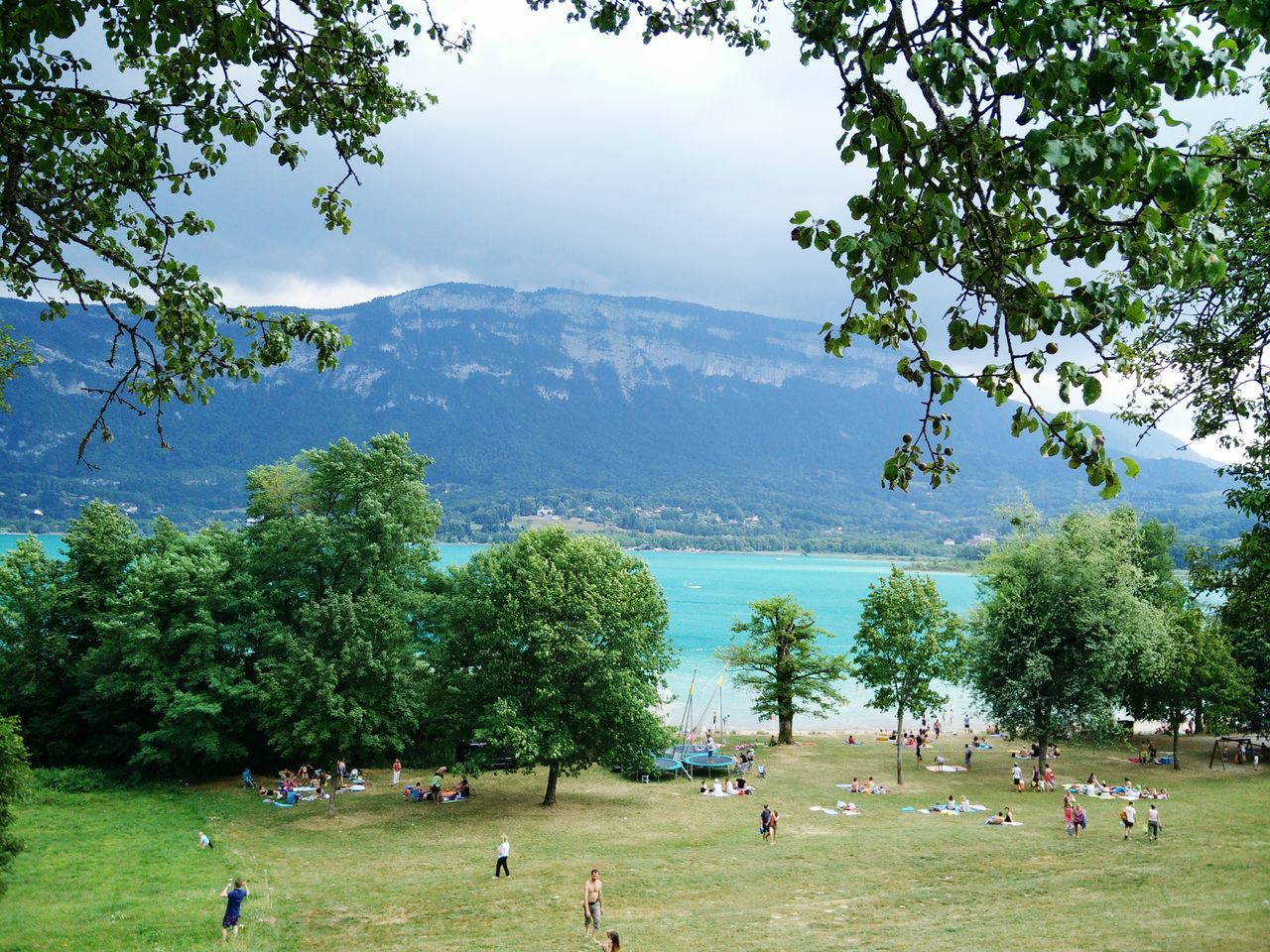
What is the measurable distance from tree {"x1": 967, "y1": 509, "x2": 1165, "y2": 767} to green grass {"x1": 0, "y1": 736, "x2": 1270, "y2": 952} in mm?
3520

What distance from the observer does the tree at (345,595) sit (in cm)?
2608

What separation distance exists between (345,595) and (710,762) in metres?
18.2

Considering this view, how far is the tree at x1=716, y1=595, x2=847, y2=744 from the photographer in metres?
40.5

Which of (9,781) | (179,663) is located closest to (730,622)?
(179,663)

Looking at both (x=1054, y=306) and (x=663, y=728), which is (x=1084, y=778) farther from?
(x=1054, y=306)

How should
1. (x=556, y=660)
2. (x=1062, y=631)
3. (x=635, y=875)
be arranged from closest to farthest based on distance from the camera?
(x=635, y=875), (x=556, y=660), (x=1062, y=631)

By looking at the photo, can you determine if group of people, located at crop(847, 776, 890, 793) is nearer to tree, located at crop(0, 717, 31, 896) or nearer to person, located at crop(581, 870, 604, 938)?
person, located at crop(581, 870, 604, 938)

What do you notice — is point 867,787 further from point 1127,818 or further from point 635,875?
point 635,875

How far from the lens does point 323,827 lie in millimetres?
24297

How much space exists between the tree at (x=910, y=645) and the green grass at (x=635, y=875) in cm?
552

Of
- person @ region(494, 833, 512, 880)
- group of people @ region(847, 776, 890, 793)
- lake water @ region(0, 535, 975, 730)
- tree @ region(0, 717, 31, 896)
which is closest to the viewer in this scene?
tree @ region(0, 717, 31, 896)

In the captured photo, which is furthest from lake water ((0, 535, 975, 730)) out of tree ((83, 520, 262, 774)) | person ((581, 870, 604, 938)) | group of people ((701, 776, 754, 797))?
person ((581, 870, 604, 938))

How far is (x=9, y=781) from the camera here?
17.1m

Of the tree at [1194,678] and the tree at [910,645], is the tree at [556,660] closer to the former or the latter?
the tree at [910,645]
